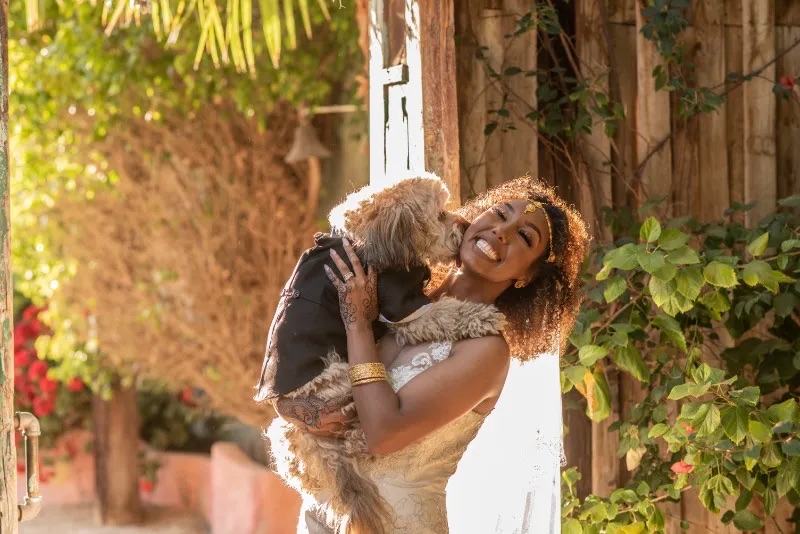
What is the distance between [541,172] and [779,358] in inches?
34.8

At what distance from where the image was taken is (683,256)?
2746 mm

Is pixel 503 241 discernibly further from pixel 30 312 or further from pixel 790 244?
pixel 30 312

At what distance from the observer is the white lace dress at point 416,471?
7.48 ft

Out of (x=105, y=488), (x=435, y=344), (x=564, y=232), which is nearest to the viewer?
(x=435, y=344)

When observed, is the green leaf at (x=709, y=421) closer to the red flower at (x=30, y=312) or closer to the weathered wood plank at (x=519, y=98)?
the weathered wood plank at (x=519, y=98)

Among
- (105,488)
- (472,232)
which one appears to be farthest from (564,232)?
(105,488)

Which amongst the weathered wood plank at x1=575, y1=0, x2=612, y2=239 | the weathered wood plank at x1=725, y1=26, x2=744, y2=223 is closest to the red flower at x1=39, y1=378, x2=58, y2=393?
the weathered wood plank at x1=575, y1=0, x2=612, y2=239

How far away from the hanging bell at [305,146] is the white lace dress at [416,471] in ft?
11.7

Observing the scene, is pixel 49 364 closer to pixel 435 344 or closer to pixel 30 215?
pixel 30 215

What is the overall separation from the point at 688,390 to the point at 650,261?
32cm

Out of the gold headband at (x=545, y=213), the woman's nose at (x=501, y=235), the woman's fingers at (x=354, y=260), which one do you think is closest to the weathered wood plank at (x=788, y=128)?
the gold headband at (x=545, y=213)

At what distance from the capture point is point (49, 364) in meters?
7.59

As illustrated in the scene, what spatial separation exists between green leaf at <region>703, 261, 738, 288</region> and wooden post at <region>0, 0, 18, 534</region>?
1.65 metres

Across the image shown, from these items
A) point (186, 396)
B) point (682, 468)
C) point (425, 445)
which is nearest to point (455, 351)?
point (425, 445)
